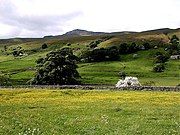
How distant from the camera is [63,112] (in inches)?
1810

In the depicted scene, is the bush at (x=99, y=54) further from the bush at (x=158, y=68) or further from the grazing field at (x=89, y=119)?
the grazing field at (x=89, y=119)

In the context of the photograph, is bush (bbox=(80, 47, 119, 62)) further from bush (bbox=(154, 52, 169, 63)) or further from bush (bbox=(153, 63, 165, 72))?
bush (bbox=(153, 63, 165, 72))

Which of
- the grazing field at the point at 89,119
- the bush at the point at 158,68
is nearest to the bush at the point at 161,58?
the bush at the point at 158,68

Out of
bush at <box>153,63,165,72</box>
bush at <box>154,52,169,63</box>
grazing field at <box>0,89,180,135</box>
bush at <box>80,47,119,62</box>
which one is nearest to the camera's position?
grazing field at <box>0,89,180,135</box>

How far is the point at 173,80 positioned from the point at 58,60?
3891cm

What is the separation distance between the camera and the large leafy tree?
127m

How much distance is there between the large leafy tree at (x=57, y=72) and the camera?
127375mm

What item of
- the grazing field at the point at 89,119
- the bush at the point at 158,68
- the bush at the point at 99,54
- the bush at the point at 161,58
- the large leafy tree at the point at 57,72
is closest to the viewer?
the grazing field at the point at 89,119

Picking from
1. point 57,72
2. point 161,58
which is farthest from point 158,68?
point 57,72

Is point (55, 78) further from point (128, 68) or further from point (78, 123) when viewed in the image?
point (78, 123)

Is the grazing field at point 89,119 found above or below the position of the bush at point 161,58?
above

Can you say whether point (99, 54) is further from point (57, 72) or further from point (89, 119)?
point (89, 119)

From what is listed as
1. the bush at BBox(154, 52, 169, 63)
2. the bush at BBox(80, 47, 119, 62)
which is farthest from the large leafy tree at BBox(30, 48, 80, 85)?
the bush at BBox(80, 47, 119, 62)

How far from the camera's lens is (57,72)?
419 feet
